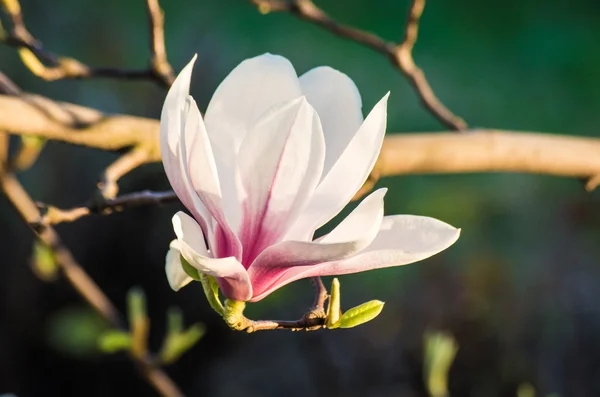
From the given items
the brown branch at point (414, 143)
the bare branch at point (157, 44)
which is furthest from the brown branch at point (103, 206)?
A: the bare branch at point (157, 44)

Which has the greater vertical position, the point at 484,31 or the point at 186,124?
the point at 186,124

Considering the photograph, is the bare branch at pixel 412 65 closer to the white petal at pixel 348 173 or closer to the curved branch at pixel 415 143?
the curved branch at pixel 415 143

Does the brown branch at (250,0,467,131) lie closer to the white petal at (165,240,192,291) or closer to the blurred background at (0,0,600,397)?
the white petal at (165,240,192,291)

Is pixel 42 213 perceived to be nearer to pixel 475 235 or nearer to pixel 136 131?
pixel 136 131

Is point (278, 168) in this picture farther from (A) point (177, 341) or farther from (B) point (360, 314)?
(A) point (177, 341)

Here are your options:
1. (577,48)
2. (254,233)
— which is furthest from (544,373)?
(254,233)

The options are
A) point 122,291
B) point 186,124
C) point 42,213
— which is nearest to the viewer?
point 186,124

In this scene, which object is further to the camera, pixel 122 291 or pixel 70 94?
pixel 70 94
